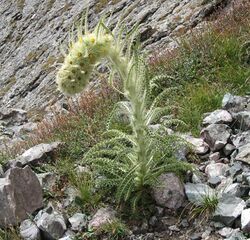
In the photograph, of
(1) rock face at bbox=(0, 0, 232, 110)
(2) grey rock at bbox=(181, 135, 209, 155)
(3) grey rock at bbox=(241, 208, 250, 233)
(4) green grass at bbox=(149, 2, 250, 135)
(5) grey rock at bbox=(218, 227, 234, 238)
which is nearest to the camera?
(3) grey rock at bbox=(241, 208, 250, 233)

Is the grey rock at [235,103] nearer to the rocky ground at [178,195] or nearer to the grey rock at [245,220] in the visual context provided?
the rocky ground at [178,195]

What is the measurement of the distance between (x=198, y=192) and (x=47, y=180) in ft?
7.18

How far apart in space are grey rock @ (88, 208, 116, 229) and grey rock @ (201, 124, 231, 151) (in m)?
1.59

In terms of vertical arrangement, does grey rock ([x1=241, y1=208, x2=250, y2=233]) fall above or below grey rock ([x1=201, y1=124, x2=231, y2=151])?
below

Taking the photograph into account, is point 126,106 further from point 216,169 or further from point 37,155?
point 37,155

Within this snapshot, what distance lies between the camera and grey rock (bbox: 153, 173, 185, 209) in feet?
18.7

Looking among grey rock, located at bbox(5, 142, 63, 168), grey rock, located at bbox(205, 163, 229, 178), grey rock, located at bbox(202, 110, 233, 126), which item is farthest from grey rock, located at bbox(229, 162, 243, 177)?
grey rock, located at bbox(5, 142, 63, 168)

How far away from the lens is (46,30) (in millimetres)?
30016

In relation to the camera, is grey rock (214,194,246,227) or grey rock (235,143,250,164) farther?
grey rock (235,143,250,164)

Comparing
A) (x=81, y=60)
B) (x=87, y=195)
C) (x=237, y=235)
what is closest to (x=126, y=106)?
(x=81, y=60)

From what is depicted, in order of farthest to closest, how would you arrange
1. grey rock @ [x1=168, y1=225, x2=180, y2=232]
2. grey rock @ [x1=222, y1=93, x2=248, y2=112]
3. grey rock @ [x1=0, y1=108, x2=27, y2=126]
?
grey rock @ [x1=0, y1=108, x2=27, y2=126] → grey rock @ [x1=222, y1=93, x2=248, y2=112] → grey rock @ [x1=168, y1=225, x2=180, y2=232]

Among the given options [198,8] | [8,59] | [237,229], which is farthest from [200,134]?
[8,59]

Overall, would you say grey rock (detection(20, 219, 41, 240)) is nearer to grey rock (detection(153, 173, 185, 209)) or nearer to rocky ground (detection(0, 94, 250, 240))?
rocky ground (detection(0, 94, 250, 240))

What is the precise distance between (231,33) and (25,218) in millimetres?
5551
